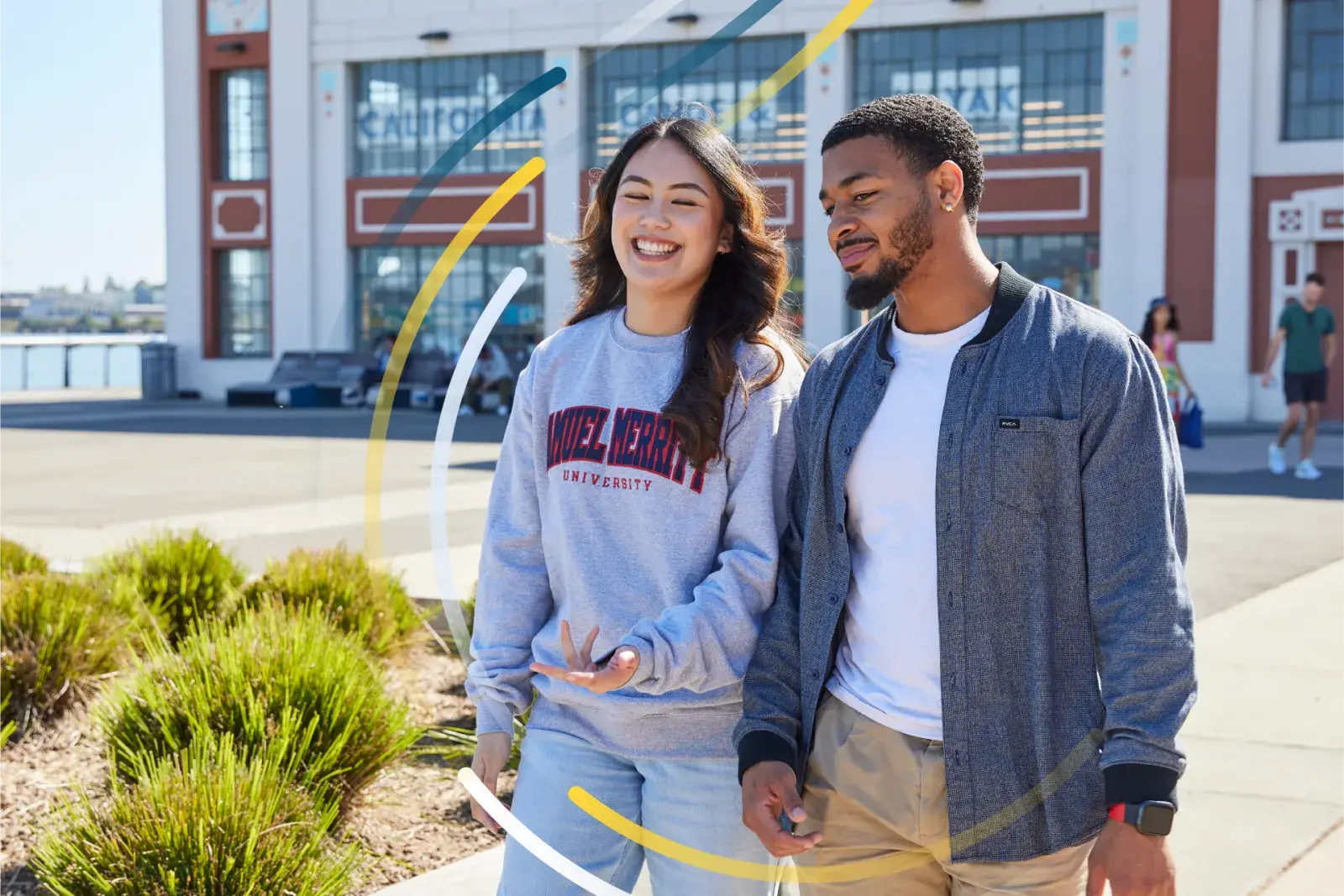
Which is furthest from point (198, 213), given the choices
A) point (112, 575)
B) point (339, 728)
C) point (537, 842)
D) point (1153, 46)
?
point (537, 842)

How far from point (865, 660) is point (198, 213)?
1310 inches

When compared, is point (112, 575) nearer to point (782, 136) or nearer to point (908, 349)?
point (908, 349)

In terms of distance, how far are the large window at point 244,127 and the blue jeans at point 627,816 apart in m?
32.0

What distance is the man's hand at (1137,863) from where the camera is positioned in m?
2.10

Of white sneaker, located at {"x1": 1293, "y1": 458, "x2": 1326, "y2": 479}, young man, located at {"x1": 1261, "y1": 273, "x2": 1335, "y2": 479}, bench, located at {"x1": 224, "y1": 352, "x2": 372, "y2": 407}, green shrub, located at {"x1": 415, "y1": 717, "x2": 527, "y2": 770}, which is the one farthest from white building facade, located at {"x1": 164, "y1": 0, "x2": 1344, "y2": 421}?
green shrub, located at {"x1": 415, "y1": 717, "x2": 527, "y2": 770}

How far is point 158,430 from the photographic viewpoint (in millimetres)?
23125

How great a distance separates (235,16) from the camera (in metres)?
32.8

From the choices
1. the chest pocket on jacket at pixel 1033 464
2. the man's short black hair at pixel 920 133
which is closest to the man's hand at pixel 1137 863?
the chest pocket on jacket at pixel 1033 464

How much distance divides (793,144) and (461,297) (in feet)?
25.9

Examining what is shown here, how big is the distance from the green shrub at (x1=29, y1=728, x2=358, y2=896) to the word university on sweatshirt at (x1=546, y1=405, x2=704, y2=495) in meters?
1.51

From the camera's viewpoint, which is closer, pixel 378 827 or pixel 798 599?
pixel 798 599

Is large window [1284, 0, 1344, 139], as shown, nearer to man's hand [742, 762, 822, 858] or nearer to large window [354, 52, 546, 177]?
large window [354, 52, 546, 177]

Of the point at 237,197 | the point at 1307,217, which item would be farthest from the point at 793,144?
the point at 237,197

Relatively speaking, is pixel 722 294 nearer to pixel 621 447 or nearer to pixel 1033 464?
pixel 621 447
